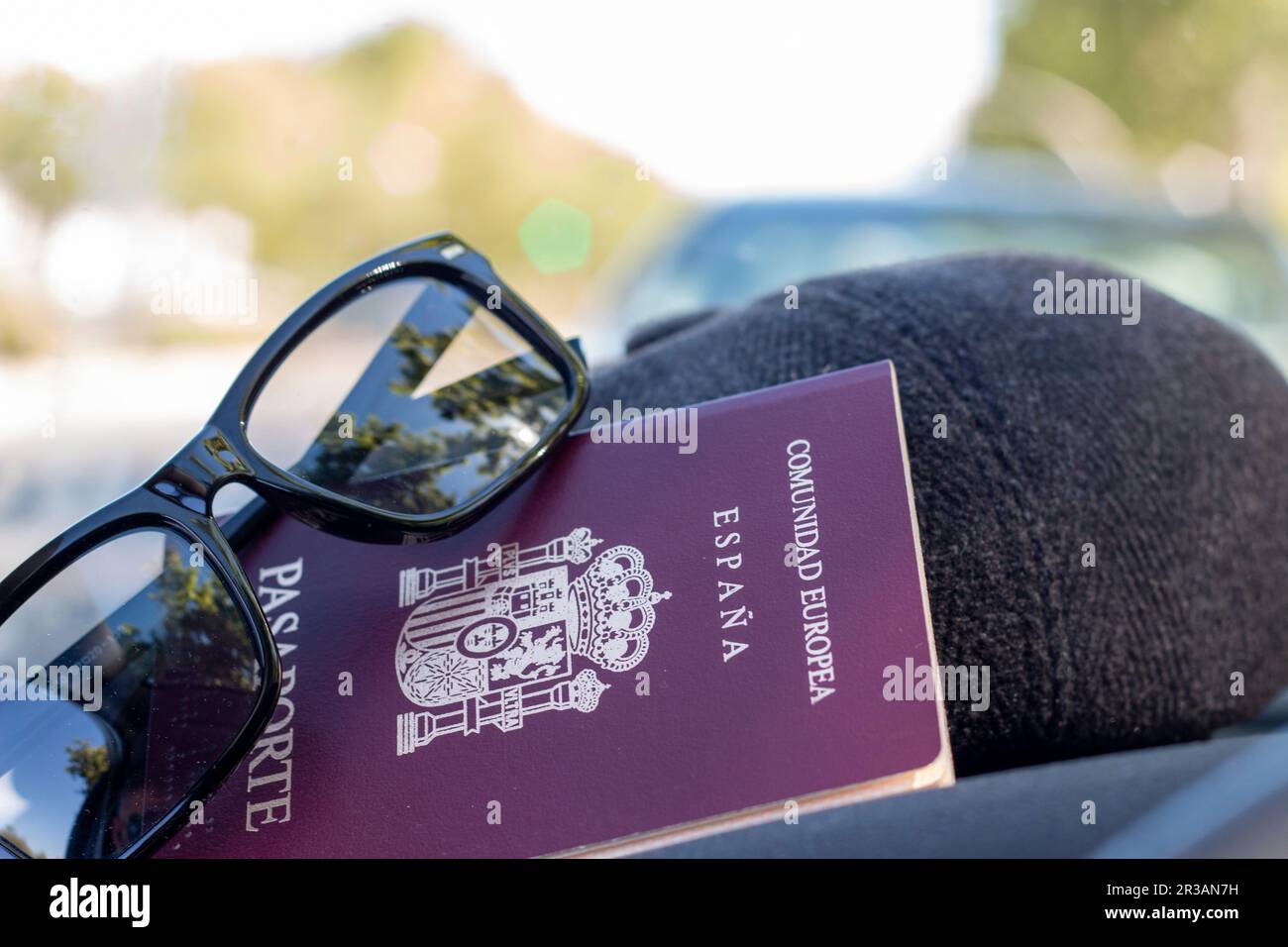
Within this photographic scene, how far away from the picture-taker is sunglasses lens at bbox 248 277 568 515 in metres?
0.69

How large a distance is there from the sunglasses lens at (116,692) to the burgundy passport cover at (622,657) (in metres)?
0.03

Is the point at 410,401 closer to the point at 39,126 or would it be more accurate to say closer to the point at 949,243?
the point at 39,126

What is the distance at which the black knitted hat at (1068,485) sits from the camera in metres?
0.61

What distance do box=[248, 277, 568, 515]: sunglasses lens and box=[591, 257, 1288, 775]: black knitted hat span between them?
0.07m

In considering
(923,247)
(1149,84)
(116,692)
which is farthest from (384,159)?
(116,692)

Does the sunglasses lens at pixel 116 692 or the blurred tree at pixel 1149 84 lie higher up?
the blurred tree at pixel 1149 84

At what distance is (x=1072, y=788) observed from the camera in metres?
0.65

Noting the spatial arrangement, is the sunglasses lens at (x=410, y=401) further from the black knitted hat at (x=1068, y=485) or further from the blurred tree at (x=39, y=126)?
the blurred tree at (x=39, y=126)

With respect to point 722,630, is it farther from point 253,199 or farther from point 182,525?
point 253,199

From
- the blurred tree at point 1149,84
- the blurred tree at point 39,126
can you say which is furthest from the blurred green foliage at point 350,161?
the blurred tree at point 1149,84

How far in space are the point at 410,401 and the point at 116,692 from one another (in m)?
0.26

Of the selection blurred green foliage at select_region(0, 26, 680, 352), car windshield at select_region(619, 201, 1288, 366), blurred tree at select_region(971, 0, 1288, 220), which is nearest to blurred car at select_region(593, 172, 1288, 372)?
car windshield at select_region(619, 201, 1288, 366)

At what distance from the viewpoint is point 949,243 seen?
2594 millimetres
